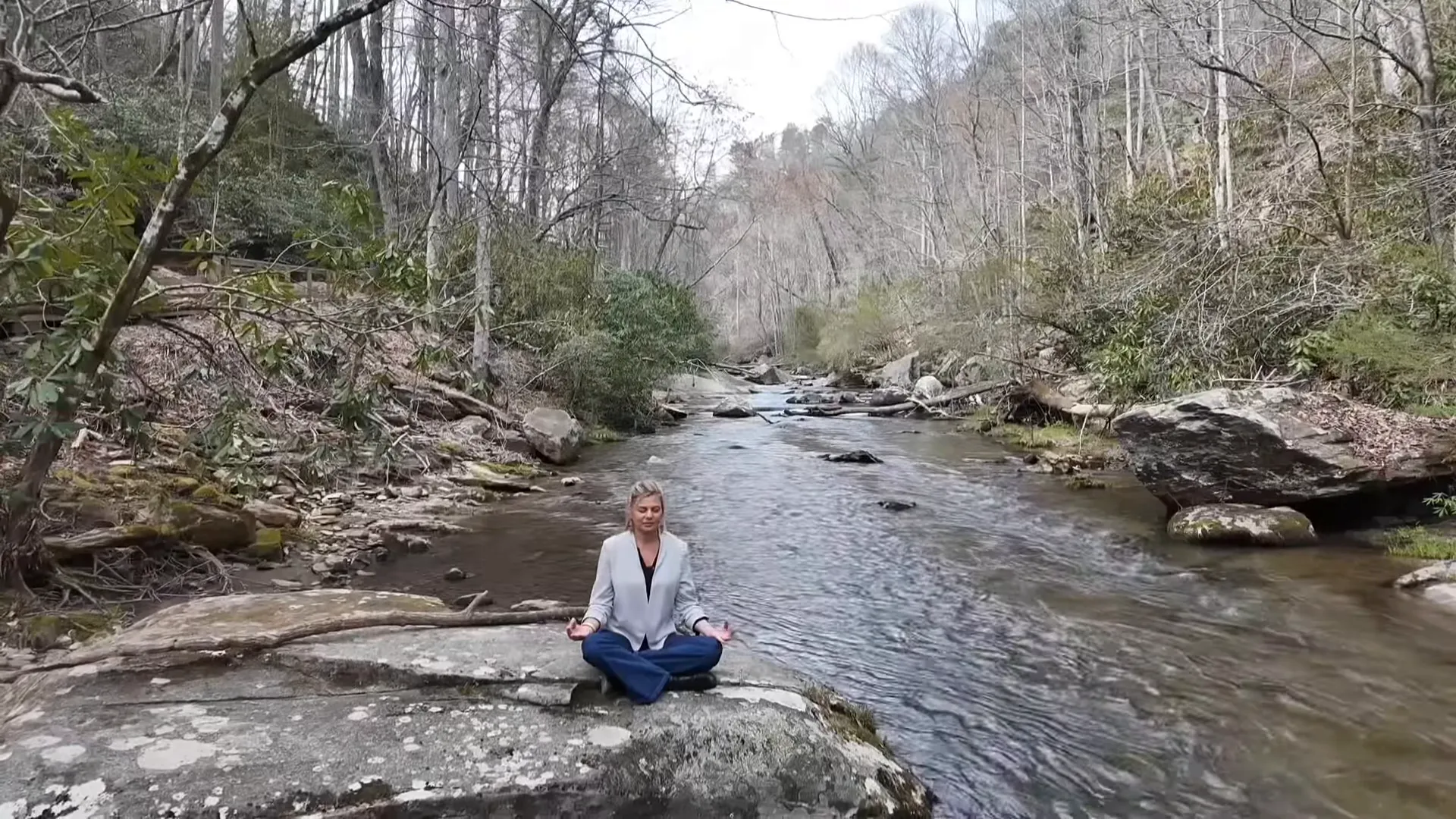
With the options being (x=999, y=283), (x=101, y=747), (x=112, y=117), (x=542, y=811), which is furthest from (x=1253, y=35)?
(x=112, y=117)

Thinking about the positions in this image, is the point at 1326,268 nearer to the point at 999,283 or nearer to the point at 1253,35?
the point at 1253,35

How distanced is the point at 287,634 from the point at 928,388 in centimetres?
1926

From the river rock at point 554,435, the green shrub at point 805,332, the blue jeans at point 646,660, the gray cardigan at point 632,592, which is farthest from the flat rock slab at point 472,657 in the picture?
the green shrub at point 805,332

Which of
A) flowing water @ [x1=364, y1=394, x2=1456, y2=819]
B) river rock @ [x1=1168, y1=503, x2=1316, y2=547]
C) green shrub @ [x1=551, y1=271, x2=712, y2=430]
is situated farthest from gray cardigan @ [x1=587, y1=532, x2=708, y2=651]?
green shrub @ [x1=551, y1=271, x2=712, y2=430]

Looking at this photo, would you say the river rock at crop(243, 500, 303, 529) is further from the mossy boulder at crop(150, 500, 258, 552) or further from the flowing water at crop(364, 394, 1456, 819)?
the flowing water at crop(364, 394, 1456, 819)

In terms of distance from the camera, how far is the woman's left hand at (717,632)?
3.51 meters

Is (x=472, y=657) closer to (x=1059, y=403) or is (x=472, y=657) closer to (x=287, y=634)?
(x=287, y=634)

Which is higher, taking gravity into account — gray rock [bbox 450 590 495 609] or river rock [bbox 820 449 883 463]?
river rock [bbox 820 449 883 463]

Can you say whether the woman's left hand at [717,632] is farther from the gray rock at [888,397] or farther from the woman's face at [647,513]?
the gray rock at [888,397]

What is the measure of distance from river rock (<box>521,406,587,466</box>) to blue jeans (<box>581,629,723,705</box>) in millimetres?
10124

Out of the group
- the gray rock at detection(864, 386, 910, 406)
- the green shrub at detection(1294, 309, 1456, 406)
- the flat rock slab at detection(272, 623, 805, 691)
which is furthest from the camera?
the gray rock at detection(864, 386, 910, 406)

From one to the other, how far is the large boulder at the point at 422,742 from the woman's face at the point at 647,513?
704 millimetres

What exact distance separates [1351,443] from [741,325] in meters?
44.5

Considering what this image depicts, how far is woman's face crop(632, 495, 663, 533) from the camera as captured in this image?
3.48m
